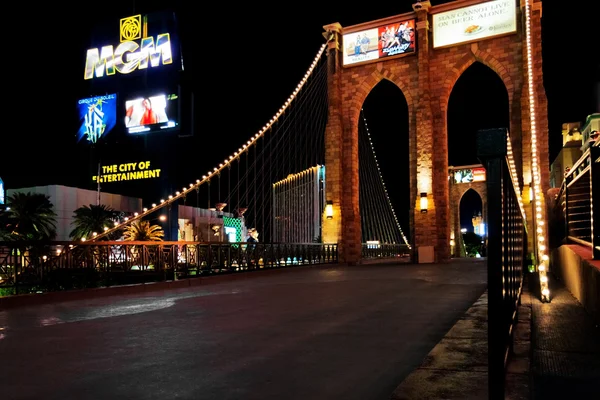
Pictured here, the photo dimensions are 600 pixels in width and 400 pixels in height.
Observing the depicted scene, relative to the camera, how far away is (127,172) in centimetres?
3053

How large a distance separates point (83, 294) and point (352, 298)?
4.56 meters

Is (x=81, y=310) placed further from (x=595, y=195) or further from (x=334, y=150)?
(x=334, y=150)

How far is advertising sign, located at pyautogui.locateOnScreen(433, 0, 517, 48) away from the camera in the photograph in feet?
77.5

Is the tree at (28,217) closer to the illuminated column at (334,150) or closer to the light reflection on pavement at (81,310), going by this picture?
the illuminated column at (334,150)

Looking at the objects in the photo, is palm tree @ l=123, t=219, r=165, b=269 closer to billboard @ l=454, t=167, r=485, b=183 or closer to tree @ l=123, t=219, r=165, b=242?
tree @ l=123, t=219, r=165, b=242

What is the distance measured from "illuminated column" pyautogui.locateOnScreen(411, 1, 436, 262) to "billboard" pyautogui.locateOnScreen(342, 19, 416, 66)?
0.57 m

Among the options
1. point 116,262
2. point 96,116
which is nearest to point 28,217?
point 96,116

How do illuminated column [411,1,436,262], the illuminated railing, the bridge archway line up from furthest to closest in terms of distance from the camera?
1. the illuminated railing
2. illuminated column [411,1,436,262]
3. the bridge archway

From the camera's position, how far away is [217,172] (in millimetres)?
20906

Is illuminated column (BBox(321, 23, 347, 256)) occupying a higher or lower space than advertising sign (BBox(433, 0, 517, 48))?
lower

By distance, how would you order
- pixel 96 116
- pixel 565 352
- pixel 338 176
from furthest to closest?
pixel 96 116 < pixel 338 176 < pixel 565 352

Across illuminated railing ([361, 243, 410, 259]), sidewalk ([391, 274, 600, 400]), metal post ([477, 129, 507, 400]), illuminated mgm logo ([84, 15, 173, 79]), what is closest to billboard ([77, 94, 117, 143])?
illuminated mgm logo ([84, 15, 173, 79])

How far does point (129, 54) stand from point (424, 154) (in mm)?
17662

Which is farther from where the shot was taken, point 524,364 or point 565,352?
point 565,352
